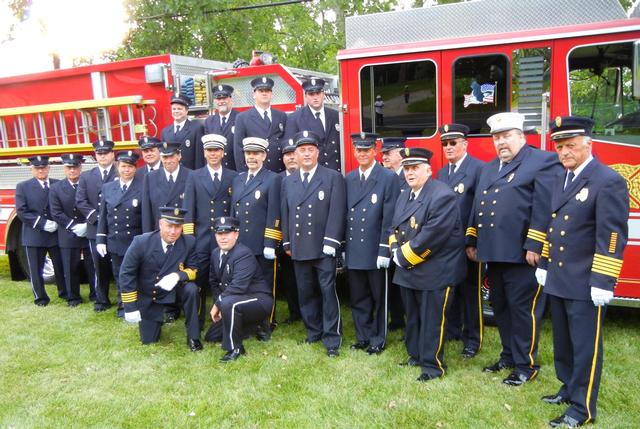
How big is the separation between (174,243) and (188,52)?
1266 cm

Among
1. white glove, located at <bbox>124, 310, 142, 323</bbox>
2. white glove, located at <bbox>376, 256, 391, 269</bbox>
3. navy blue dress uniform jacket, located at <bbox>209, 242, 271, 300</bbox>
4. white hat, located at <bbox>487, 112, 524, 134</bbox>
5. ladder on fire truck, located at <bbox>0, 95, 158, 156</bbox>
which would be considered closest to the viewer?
white hat, located at <bbox>487, 112, 524, 134</bbox>

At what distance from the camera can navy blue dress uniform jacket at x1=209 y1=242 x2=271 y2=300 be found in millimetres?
5309

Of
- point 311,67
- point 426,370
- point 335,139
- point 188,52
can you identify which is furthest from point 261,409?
point 188,52

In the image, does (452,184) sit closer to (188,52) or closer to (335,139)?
(335,139)

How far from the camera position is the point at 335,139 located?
19.9ft

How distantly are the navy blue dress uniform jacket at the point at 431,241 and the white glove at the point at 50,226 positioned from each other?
4.93 metres

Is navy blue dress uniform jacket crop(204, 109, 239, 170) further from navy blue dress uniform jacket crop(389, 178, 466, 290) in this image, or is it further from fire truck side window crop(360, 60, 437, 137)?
navy blue dress uniform jacket crop(389, 178, 466, 290)

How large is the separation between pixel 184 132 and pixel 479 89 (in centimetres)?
347

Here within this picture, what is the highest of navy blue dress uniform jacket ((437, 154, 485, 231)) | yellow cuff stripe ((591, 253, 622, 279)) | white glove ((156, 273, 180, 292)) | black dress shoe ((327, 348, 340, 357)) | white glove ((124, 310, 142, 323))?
navy blue dress uniform jacket ((437, 154, 485, 231))

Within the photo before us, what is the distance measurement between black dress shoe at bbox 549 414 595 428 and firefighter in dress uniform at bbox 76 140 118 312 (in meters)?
5.42

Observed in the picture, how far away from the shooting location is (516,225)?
424 centimetres

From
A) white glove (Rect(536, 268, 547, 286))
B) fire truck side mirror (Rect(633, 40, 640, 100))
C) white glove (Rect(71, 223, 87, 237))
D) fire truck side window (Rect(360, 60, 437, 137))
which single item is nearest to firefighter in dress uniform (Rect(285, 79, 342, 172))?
fire truck side window (Rect(360, 60, 437, 137))

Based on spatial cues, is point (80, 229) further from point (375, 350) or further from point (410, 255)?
point (410, 255)

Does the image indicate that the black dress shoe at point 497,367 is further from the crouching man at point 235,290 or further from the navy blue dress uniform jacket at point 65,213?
the navy blue dress uniform jacket at point 65,213
